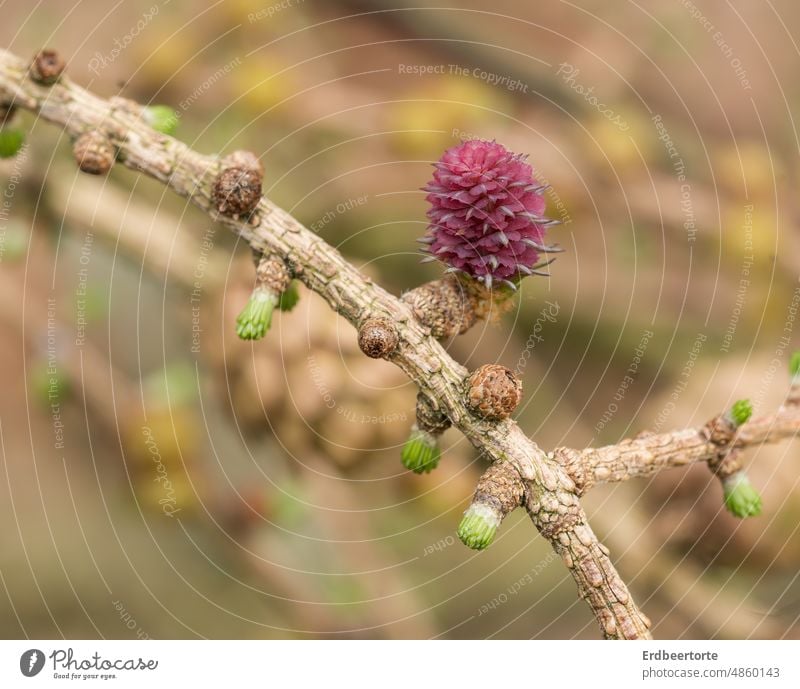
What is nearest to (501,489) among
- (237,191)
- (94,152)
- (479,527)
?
(479,527)

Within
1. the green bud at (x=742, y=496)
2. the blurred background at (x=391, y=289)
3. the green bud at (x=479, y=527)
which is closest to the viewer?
the green bud at (x=479, y=527)

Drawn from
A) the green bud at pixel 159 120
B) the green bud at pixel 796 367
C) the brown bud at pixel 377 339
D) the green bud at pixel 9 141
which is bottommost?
the brown bud at pixel 377 339

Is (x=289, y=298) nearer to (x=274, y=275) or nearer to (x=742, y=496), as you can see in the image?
(x=274, y=275)

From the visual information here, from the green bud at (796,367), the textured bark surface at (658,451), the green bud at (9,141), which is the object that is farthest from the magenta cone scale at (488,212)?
the green bud at (9,141)

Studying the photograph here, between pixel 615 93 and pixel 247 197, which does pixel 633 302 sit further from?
pixel 247 197

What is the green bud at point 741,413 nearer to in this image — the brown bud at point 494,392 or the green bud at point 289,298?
the brown bud at point 494,392
